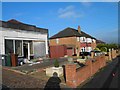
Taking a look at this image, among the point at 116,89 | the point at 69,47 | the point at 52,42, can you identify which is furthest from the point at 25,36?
the point at 52,42

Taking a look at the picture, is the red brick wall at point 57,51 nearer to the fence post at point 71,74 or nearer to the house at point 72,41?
the house at point 72,41

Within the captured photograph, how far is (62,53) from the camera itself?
39.6 m

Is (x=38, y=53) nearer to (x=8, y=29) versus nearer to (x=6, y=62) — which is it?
(x=8, y=29)

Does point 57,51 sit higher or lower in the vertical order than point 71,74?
higher

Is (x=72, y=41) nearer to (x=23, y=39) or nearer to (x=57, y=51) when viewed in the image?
(x=57, y=51)

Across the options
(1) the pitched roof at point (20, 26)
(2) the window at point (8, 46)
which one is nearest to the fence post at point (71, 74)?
(2) the window at point (8, 46)

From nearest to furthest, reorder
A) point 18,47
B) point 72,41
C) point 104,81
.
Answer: point 104,81
point 18,47
point 72,41

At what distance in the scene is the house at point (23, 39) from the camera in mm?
20828

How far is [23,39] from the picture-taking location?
23.6 m

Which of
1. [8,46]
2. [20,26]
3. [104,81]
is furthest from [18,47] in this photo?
[104,81]

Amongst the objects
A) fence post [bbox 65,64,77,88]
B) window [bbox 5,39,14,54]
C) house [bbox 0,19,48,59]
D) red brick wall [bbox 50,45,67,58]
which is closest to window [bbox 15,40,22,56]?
house [bbox 0,19,48,59]

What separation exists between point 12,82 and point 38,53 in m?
14.5

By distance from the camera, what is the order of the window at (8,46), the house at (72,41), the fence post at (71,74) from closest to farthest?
the fence post at (71,74)
the window at (8,46)
the house at (72,41)

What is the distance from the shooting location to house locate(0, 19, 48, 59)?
20828 millimetres
